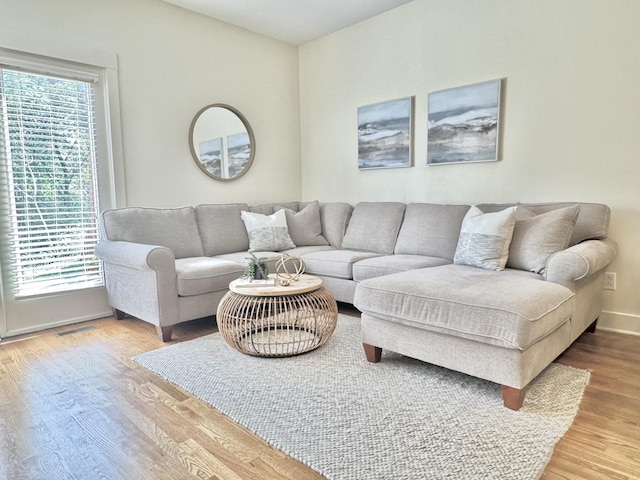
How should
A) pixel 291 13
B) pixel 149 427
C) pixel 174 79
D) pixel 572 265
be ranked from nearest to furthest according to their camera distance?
pixel 149 427 < pixel 572 265 < pixel 174 79 < pixel 291 13

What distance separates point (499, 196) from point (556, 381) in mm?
1678

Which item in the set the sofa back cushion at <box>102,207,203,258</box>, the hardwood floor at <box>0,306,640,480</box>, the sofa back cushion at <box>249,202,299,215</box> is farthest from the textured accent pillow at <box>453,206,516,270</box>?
the sofa back cushion at <box>102,207,203,258</box>

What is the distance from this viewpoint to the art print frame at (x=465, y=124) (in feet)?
11.0

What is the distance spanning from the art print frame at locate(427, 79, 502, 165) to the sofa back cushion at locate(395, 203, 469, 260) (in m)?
0.49

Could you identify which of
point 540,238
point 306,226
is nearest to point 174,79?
point 306,226

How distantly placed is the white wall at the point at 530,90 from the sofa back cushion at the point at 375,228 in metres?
0.36

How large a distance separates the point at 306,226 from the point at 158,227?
135cm

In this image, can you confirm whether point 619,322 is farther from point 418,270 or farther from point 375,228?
point 375,228

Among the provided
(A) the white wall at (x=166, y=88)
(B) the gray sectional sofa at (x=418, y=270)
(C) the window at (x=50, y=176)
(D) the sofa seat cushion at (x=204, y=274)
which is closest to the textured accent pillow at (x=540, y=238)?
(B) the gray sectional sofa at (x=418, y=270)

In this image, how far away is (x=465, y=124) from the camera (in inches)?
139

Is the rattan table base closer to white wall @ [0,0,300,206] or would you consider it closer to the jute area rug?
the jute area rug

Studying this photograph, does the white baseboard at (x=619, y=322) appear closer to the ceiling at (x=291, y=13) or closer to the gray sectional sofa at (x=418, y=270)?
the gray sectional sofa at (x=418, y=270)

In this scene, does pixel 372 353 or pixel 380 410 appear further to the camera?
pixel 372 353

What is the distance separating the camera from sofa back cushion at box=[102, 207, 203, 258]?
10.7 feet
